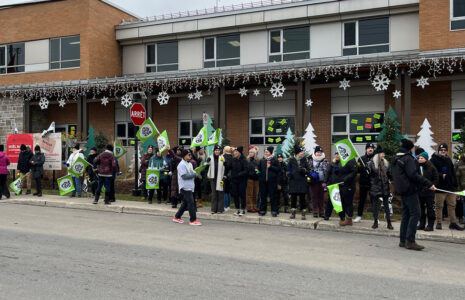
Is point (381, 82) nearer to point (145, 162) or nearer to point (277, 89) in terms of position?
point (277, 89)

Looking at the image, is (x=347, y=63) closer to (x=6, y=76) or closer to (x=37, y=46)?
(x=37, y=46)

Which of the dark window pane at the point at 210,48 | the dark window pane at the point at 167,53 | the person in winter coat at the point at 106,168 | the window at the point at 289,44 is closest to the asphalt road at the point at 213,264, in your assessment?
the person in winter coat at the point at 106,168

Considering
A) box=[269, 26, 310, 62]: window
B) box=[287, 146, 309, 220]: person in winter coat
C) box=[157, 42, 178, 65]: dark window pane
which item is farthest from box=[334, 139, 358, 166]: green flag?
box=[157, 42, 178, 65]: dark window pane

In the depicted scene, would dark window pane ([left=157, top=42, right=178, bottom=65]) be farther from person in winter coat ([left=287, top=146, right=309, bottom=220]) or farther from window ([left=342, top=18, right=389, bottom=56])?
person in winter coat ([left=287, top=146, right=309, bottom=220])

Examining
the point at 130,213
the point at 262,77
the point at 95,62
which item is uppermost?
the point at 95,62

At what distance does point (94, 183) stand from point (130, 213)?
2920mm

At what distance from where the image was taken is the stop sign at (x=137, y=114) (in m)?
14.7

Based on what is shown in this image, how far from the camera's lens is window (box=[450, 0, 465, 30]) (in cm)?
1642

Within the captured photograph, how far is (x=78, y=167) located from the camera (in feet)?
48.2

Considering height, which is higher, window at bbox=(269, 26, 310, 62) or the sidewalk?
window at bbox=(269, 26, 310, 62)

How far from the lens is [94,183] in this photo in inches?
591

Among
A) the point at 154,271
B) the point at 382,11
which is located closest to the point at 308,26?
the point at 382,11

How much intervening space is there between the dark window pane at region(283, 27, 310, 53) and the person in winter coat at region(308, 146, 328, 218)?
384 inches

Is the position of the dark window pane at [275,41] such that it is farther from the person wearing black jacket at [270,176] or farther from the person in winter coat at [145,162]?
the person wearing black jacket at [270,176]
